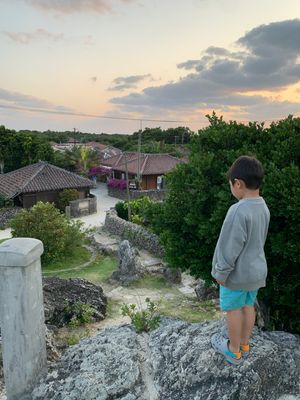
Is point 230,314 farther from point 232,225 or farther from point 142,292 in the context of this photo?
point 142,292

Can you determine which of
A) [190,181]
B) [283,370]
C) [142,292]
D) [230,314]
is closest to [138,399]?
[230,314]

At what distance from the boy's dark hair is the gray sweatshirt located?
7.4 inches

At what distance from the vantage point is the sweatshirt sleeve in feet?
13.8

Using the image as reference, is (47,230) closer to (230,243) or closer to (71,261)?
(71,261)

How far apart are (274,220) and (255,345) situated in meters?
1.84

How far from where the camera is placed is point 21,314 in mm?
4938

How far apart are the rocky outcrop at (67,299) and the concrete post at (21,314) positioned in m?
5.69

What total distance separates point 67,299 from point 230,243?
8396mm

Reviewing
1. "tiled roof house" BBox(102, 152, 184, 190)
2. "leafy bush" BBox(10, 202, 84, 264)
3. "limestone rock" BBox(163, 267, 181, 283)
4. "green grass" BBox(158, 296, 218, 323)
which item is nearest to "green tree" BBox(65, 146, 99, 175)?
"tiled roof house" BBox(102, 152, 184, 190)

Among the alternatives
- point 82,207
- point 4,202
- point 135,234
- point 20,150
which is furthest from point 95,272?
point 20,150

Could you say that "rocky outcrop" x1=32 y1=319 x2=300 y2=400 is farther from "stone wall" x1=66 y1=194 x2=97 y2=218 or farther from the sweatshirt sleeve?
"stone wall" x1=66 y1=194 x2=97 y2=218

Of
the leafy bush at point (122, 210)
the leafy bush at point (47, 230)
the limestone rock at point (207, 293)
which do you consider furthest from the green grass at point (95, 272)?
the leafy bush at point (122, 210)

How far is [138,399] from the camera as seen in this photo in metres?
4.73

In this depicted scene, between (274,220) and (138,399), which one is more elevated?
(274,220)
